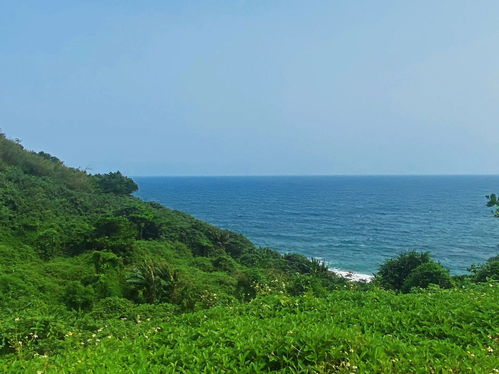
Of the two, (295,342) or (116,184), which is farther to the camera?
(116,184)

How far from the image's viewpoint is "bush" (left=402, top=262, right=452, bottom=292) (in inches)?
530

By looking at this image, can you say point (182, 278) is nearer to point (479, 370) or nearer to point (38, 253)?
point (38, 253)

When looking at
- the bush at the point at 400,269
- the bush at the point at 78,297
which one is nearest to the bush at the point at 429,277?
the bush at the point at 400,269

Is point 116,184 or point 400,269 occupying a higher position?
point 116,184

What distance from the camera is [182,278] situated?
12.8m

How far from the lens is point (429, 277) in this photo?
45.8 ft

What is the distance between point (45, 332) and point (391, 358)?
552 centimetres

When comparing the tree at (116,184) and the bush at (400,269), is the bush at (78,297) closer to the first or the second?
the bush at (400,269)

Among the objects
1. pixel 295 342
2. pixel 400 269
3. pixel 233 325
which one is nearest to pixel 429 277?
pixel 400 269

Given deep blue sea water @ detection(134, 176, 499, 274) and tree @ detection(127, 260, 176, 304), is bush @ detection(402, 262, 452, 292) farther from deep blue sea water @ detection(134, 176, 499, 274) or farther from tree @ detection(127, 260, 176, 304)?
deep blue sea water @ detection(134, 176, 499, 274)

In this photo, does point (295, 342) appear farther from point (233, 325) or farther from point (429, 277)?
point (429, 277)

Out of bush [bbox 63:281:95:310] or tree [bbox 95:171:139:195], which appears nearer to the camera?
bush [bbox 63:281:95:310]

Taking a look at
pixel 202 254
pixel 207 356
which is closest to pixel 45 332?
pixel 207 356

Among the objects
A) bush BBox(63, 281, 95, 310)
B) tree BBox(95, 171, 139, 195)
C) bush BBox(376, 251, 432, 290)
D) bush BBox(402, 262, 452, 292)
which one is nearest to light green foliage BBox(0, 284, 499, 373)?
bush BBox(63, 281, 95, 310)
